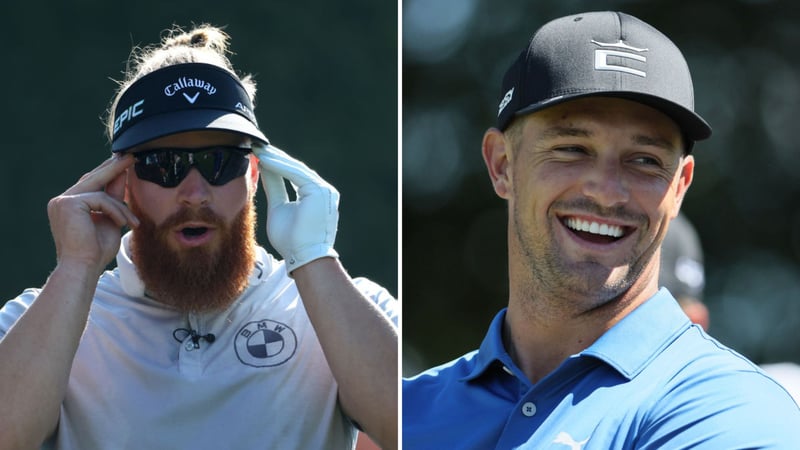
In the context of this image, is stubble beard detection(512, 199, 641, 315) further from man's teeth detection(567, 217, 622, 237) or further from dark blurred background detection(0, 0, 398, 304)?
dark blurred background detection(0, 0, 398, 304)

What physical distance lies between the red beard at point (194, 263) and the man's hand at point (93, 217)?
5.7 inches

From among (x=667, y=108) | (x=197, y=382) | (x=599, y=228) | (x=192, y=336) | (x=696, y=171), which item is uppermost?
(x=696, y=171)

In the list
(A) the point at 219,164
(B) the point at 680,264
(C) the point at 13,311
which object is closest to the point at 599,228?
(A) the point at 219,164

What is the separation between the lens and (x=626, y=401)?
216 cm

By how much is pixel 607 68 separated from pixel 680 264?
2.28 m

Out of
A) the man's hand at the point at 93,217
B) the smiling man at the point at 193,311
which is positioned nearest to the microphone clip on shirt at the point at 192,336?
the smiling man at the point at 193,311

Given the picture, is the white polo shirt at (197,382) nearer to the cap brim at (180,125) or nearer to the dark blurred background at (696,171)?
the cap brim at (180,125)

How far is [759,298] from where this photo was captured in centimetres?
912

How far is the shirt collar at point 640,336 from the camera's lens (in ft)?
7.34

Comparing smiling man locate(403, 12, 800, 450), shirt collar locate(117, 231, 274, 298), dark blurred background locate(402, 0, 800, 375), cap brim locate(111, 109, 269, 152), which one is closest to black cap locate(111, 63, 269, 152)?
cap brim locate(111, 109, 269, 152)

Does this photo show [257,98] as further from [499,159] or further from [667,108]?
[667,108]

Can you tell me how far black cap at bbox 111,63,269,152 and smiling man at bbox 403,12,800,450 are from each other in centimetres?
79

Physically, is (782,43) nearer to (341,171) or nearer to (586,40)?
(341,171)

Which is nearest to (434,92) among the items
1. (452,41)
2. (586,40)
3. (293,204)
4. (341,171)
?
(452,41)
